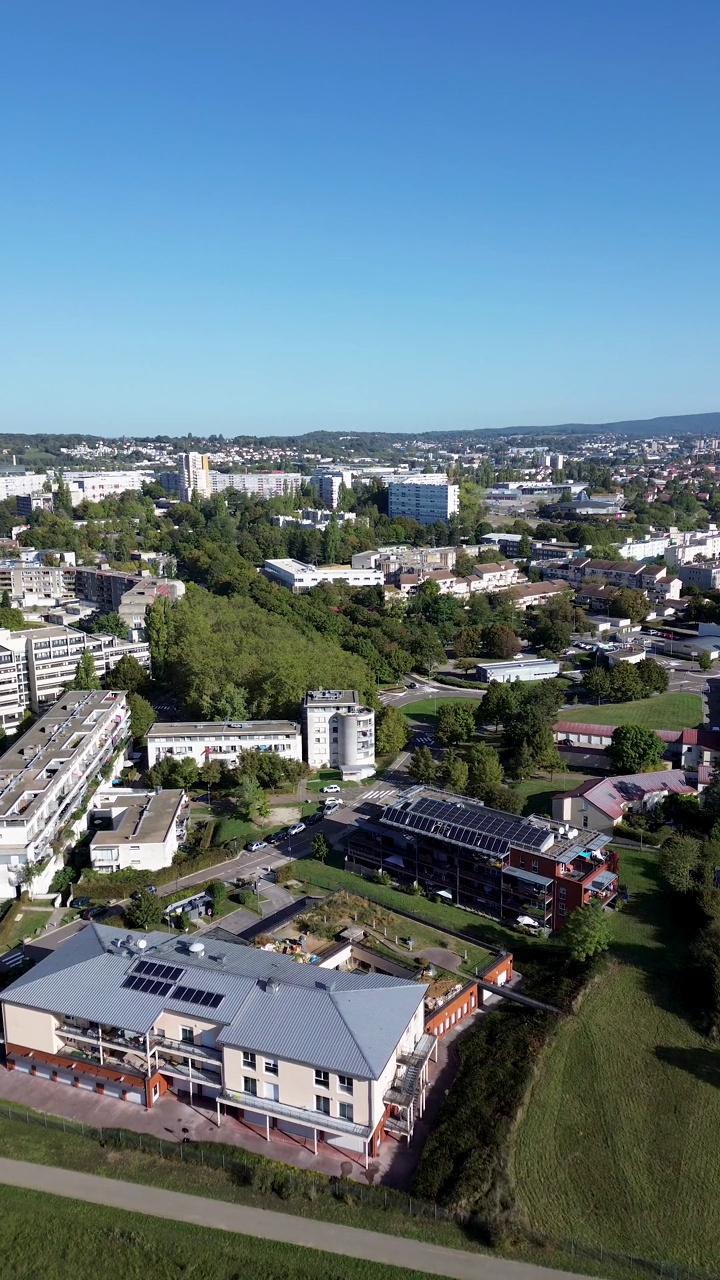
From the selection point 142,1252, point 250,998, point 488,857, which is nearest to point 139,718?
point 488,857

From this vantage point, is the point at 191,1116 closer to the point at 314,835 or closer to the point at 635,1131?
the point at 635,1131

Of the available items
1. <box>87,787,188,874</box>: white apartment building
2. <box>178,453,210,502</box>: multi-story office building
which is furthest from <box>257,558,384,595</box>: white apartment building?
<box>178,453,210,502</box>: multi-story office building

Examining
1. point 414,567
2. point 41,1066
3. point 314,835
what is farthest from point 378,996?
point 414,567

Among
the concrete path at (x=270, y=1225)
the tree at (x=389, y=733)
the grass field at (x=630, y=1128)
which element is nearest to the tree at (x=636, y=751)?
the tree at (x=389, y=733)

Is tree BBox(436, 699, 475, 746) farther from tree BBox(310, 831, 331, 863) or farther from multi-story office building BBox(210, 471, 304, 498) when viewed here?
multi-story office building BBox(210, 471, 304, 498)

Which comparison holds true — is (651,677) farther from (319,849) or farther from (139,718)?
(139,718)

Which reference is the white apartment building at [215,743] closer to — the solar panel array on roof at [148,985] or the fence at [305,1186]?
the solar panel array on roof at [148,985]

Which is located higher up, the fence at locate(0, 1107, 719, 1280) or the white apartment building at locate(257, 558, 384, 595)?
the white apartment building at locate(257, 558, 384, 595)
